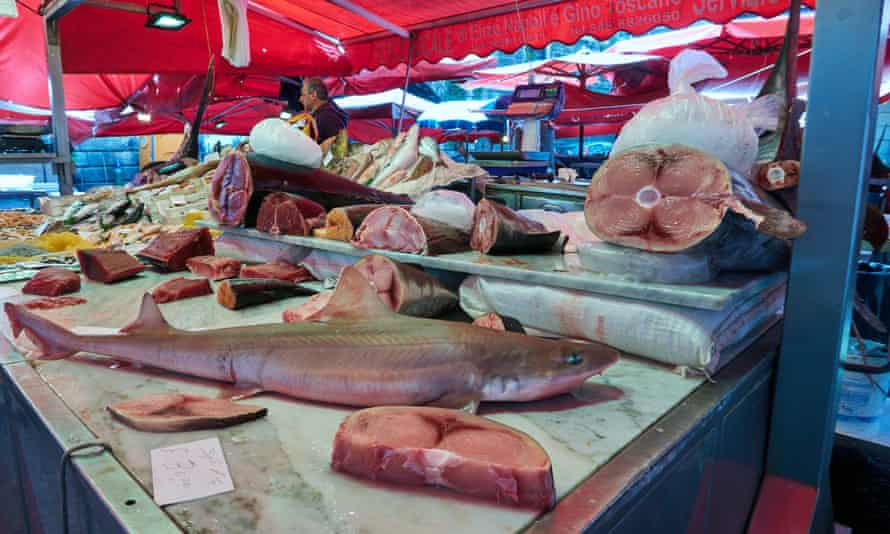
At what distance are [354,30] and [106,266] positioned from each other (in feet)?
18.2

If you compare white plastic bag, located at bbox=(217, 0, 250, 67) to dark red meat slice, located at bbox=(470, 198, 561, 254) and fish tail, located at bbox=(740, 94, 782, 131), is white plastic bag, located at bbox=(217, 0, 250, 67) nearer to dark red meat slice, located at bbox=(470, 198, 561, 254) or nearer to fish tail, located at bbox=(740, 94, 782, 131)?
dark red meat slice, located at bbox=(470, 198, 561, 254)

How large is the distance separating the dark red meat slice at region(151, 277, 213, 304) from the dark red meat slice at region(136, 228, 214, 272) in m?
0.48

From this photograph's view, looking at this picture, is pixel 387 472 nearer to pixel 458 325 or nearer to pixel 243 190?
pixel 458 325

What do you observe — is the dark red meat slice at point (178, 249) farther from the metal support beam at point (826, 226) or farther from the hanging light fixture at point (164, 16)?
the hanging light fixture at point (164, 16)

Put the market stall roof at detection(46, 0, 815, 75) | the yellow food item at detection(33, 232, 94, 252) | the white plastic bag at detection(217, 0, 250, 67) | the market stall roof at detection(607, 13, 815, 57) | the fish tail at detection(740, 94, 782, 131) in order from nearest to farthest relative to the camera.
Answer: the fish tail at detection(740, 94, 782, 131) < the yellow food item at detection(33, 232, 94, 252) < the market stall roof at detection(46, 0, 815, 75) < the white plastic bag at detection(217, 0, 250, 67) < the market stall roof at detection(607, 13, 815, 57)

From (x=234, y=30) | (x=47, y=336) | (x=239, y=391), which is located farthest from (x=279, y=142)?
(x=234, y=30)

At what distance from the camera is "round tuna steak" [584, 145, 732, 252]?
1479 millimetres

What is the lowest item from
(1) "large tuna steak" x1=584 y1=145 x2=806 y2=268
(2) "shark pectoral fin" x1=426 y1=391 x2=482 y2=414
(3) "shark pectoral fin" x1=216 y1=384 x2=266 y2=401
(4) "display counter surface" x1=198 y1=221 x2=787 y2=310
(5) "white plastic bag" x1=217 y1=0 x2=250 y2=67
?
(3) "shark pectoral fin" x1=216 y1=384 x2=266 y2=401

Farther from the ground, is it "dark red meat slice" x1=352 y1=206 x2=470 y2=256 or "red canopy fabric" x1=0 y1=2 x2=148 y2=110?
"red canopy fabric" x1=0 y1=2 x2=148 y2=110

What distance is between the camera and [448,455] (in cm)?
96

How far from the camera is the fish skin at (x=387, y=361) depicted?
1.28 meters

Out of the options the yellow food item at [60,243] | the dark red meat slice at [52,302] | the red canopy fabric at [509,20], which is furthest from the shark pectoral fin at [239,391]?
the red canopy fabric at [509,20]

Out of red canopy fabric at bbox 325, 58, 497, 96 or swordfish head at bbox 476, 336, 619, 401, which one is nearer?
swordfish head at bbox 476, 336, 619, 401

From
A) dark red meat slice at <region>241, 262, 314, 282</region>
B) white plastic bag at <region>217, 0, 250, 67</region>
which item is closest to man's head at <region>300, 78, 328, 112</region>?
white plastic bag at <region>217, 0, 250, 67</region>
